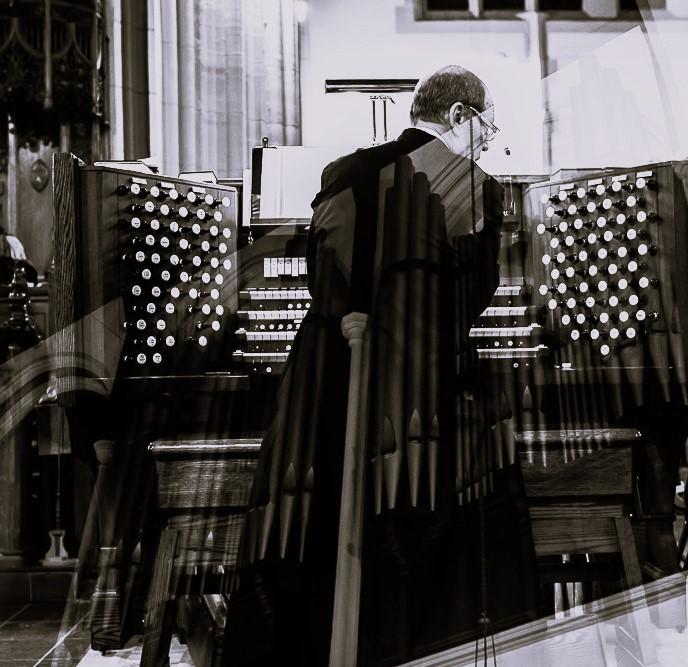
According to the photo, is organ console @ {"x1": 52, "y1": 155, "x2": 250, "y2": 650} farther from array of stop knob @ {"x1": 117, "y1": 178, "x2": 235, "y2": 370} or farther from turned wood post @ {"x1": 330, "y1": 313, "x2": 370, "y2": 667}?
turned wood post @ {"x1": 330, "y1": 313, "x2": 370, "y2": 667}

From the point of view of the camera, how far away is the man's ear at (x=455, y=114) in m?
1.88

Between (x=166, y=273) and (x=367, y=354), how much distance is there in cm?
102

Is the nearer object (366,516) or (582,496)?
(366,516)

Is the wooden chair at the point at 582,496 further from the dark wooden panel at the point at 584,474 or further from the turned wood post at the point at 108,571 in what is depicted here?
the turned wood post at the point at 108,571

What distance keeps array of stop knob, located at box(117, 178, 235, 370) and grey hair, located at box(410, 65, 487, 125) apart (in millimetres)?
943

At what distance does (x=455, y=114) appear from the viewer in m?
1.89

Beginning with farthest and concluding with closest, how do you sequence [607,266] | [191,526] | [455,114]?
[607,266] → [191,526] → [455,114]

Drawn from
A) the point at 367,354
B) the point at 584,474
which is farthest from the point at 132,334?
the point at 584,474

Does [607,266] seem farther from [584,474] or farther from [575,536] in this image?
[575,536]

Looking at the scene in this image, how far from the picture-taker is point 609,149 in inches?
81.0

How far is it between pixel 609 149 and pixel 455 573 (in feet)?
3.38

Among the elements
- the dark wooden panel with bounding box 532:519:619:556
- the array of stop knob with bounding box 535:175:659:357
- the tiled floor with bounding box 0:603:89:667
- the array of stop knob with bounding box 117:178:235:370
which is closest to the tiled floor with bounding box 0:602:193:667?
the tiled floor with bounding box 0:603:89:667

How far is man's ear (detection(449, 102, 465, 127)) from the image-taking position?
188 centimetres

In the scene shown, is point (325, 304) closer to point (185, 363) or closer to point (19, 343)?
point (185, 363)
